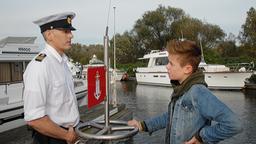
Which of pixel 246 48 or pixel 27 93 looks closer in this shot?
pixel 27 93

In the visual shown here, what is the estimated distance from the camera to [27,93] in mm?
3025

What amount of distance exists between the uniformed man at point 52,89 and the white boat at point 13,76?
5.99 meters

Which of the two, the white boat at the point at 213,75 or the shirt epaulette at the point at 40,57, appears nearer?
the shirt epaulette at the point at 40,57

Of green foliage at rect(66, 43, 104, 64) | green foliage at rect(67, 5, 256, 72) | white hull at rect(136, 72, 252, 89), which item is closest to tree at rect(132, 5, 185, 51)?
green foliage at rect(67, 5, 256, 72)

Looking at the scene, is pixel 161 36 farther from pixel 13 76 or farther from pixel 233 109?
pixel 13 76

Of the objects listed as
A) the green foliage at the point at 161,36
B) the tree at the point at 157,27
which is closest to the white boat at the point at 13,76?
the green foliage at the point at 161,36

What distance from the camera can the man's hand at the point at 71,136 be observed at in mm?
3258

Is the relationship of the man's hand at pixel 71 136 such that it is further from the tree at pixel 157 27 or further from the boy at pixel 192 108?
the tree at pixel 157 27

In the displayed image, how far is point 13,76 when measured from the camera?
491 inches

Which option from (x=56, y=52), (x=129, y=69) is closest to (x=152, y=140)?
(x=56, y=52)

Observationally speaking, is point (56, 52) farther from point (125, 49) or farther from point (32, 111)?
point (125, 49)

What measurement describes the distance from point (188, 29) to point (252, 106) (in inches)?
1408

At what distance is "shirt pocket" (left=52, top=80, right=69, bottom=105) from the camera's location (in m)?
3.22

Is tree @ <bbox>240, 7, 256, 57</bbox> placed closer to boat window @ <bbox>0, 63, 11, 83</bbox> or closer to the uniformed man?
boat window @ <bbox>0, 63, 11, 83</bbox>
